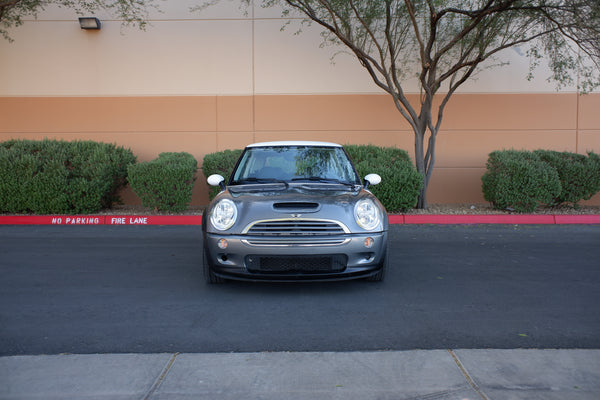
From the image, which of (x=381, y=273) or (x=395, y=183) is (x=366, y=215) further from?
(x=395, y=183)

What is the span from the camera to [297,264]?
15.6 feet

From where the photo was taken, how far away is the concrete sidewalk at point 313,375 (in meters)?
2.96

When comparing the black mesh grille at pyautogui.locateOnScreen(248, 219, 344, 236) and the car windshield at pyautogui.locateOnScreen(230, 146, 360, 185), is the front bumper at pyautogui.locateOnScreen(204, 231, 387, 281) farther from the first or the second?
the car windshield at pyautogui.locateOnScreen(230, 146, 360, 185)

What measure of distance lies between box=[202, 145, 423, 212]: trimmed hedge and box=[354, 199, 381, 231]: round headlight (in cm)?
518

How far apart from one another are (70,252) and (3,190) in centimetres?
419

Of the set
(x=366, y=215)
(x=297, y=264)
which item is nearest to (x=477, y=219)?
(x=366, y=215)

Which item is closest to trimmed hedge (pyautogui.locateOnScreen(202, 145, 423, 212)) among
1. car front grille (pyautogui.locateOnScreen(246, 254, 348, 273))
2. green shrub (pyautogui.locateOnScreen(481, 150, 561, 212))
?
green shrub (pyautogui.locateOnScreen(481, 150, 561, 212))

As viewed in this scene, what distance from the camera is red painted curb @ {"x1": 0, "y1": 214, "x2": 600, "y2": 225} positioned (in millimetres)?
10023

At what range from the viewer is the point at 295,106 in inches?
499

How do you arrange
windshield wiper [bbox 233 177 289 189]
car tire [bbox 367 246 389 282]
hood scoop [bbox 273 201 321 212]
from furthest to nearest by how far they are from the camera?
windshield wiper [bbox 233 177 289 189] → car tire [bbox 367 246 389 282] → hood scoop [bbox 273 201 321 212]

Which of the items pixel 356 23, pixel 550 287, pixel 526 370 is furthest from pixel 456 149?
pixel 526 370

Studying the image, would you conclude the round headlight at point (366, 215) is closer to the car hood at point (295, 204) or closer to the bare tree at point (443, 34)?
the car hood at point (295, 204)

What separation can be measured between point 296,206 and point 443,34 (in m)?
8.25

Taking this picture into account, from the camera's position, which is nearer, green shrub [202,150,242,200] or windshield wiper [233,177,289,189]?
windshield wiper [233,177,289,189]
